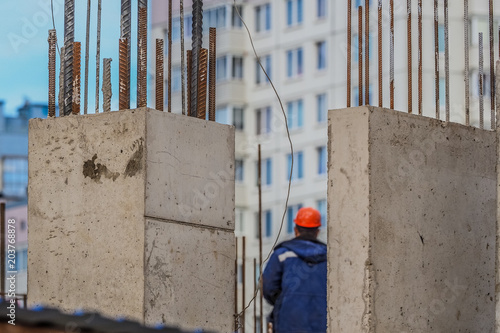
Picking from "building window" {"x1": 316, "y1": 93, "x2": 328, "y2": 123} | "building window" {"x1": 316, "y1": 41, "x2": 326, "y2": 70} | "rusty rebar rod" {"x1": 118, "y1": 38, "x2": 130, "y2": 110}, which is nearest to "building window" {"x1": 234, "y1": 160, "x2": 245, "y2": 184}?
"building window" {"x1": 316, "y1": 93, "x2": 328, "y2": 123}

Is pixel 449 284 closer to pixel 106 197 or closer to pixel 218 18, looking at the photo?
pixel 106 197

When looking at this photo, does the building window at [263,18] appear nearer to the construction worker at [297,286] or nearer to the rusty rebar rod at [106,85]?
the construction worker at [297,286]

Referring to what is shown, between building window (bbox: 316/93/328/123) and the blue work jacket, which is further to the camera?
building window (bbox: 316/93/328/123)

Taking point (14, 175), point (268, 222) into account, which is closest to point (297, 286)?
point (268, 222)

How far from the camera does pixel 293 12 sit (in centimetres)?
5359

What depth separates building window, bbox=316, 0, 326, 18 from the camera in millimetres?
52188

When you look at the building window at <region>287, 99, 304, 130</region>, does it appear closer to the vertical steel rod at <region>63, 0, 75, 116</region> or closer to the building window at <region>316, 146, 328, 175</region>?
the building window at <region>316, 146, 328, 175</region>

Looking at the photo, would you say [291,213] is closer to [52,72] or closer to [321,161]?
[321,161]

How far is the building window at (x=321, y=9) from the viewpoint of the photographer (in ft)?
171

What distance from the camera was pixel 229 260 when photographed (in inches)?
301

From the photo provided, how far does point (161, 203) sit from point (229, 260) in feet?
2.36

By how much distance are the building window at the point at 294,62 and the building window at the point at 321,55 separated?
973 millimetres

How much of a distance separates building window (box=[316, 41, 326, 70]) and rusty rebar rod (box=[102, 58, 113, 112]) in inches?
1731

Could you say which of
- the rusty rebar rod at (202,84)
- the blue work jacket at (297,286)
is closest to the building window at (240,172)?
the blue work jacket at (297,286)
